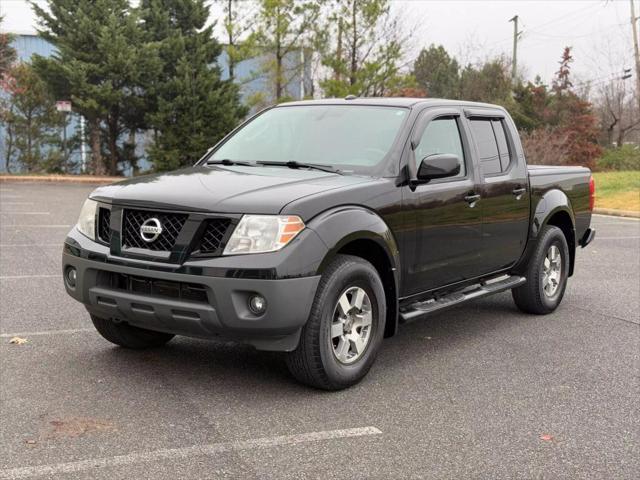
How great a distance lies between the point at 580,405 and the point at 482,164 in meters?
2.18

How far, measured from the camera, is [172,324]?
4145 millimetres

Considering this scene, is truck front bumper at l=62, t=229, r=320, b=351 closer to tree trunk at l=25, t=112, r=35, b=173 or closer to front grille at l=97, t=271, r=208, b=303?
front grille at l=97, t=271, r=208, b=303

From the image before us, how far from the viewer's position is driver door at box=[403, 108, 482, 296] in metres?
5.00

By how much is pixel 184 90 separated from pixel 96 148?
4.11 m

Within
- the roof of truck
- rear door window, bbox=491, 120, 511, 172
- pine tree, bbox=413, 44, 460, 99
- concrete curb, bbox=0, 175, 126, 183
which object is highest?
pine tree, bbox=413, 44, 460, 99

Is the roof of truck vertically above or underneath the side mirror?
above

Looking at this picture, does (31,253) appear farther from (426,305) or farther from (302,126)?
(426,305)

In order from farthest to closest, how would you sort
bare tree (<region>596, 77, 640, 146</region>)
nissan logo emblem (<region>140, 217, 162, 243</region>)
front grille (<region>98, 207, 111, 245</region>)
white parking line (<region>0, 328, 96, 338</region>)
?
bare tree (<region>596, 77, 640, 146</region>) → white parking line (<region>0, 328, 96, 338</region>) → front grille (<region>98, 207, 111, 245</region>) → nissan logo emblem (<region>140, 217, 162, 243</region>)

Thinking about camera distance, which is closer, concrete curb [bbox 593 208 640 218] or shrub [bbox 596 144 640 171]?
concrete curb [bbox 593 208 640 218]

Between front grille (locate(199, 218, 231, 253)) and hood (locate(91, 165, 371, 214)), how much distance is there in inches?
2.7

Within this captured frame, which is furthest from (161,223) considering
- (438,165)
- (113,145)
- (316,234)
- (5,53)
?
(5,53)

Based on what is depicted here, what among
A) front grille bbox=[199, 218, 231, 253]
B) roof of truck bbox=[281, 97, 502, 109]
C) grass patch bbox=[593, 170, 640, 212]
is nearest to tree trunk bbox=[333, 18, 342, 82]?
grass patch bbox=[593, 170, 640, 212]

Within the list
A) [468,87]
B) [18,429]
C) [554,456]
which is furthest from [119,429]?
[468,87]

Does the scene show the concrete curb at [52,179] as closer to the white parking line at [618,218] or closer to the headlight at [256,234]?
the white parking line at [618,218]
